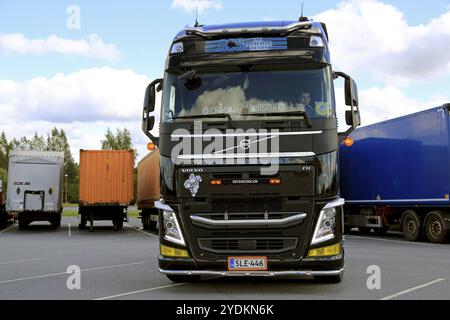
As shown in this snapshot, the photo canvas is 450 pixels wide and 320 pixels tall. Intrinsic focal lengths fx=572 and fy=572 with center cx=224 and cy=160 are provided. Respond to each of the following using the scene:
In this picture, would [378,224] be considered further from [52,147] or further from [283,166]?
[52,147]

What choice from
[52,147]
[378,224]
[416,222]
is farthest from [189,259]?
[52,147]

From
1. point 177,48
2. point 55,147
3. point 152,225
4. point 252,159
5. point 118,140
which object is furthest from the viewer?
point 55,147

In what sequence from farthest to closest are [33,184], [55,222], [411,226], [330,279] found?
[55,222] → [33,184] → [411,226] → [330,279]

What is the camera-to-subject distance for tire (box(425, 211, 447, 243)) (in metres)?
16.2

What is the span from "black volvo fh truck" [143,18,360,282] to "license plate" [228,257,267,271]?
0.01 metres

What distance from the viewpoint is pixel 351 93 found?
26.6ft

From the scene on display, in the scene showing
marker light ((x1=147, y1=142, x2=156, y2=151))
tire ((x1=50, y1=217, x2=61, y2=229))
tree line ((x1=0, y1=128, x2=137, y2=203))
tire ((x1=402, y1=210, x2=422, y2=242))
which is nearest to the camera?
marker light ((x1=147, y1=142, x2=156, y2=151))

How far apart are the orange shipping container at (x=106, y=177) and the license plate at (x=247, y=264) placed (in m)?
17.1

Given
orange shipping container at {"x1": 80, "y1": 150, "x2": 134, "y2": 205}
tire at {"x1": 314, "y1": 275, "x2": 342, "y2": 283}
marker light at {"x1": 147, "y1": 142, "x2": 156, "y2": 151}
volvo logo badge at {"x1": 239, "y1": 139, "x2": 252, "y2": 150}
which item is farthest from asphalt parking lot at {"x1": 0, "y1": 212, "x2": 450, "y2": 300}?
orange shipping container at {"x1": 80, "y1": 150, "x2": 134, "y2": 205}

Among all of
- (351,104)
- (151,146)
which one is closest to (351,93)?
(351,104)

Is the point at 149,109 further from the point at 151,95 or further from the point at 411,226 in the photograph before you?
the point at 411,226

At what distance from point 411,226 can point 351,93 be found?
431 inches

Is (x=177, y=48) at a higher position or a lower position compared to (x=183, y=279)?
higher

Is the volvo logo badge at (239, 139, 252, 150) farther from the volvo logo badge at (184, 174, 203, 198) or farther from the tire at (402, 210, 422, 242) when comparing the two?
the tire at (402, 210, 422, 242)
